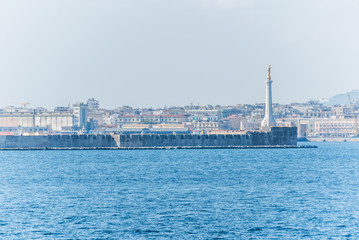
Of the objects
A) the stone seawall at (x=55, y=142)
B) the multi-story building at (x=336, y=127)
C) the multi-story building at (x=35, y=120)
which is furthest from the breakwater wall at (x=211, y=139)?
the multi-story building at (x=336, y=127)

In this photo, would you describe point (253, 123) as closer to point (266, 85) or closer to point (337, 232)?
point (266, 85)

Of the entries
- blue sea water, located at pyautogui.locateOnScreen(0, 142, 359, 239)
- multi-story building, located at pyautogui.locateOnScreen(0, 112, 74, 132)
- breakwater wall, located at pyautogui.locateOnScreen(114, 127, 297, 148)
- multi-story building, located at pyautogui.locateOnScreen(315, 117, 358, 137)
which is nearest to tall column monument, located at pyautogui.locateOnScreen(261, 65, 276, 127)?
breakwater wall, located at pyautogui.locateOnScreen(114, 127, 297, 148)

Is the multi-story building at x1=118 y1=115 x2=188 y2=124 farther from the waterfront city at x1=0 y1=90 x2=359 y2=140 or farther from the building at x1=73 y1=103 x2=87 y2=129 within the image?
the building at x1=73 y1=103 x2=87 y2=129

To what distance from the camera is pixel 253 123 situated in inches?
6314

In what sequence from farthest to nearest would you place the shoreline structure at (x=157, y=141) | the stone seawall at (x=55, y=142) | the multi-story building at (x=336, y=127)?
the multi-story building at (x=336, y=127), the shoreline structure at (x=157, y=141), the stone seawall at (x=55, y=142)

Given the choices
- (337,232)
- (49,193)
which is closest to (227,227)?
(337,232)

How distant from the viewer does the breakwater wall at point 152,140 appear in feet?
288

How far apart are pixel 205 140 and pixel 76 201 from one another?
57354mm

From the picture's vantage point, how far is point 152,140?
89500 millimetres

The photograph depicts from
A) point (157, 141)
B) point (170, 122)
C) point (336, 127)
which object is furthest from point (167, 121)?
point (157, 141)

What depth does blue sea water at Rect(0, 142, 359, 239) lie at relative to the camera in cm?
2623

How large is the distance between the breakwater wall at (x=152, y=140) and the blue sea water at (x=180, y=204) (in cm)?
3581

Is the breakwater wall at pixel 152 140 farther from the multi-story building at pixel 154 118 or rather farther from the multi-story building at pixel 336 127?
the multi-story building at pixel 336 127

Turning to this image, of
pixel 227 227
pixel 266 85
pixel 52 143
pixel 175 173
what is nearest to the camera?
pixel 227 227
